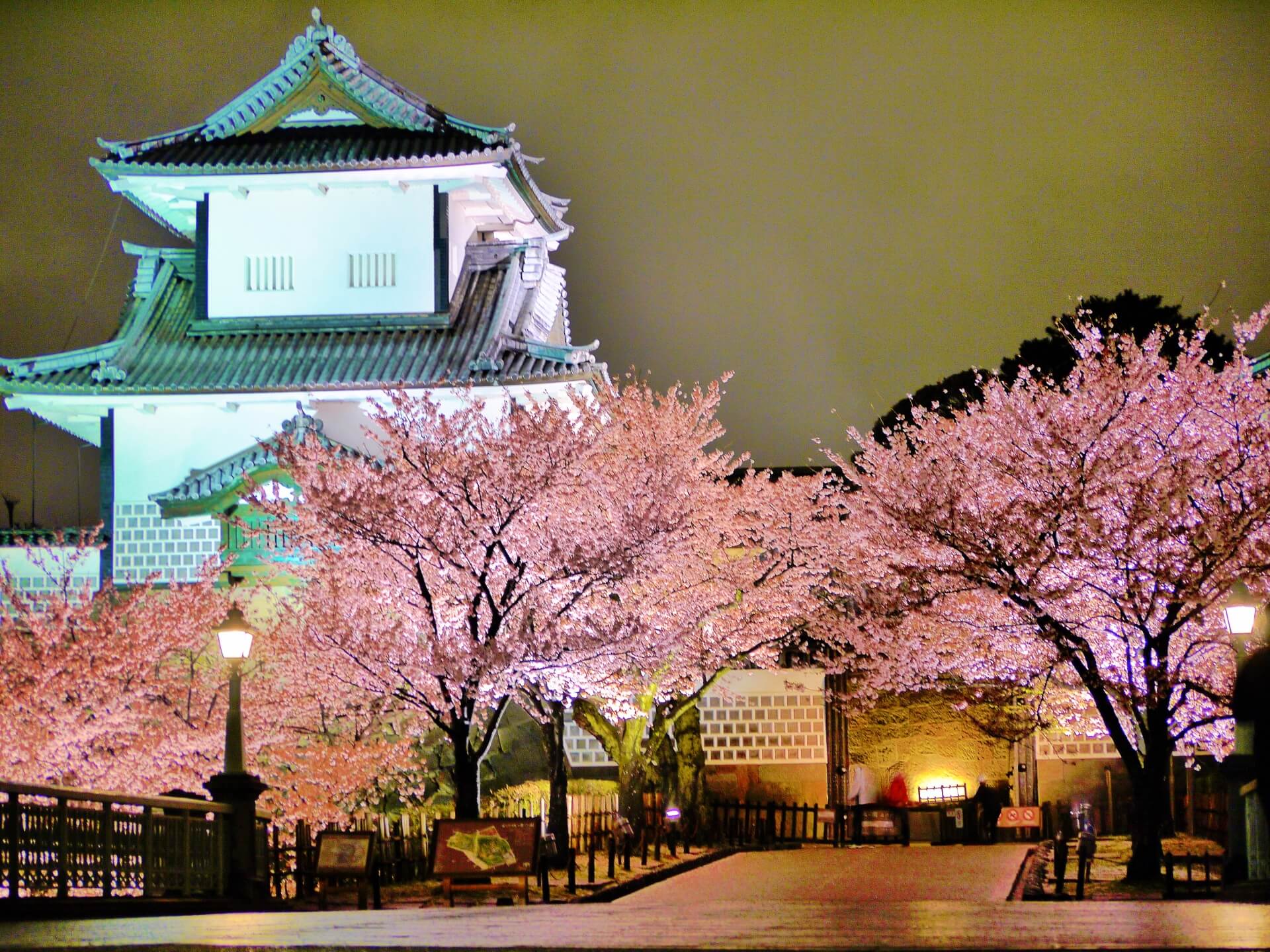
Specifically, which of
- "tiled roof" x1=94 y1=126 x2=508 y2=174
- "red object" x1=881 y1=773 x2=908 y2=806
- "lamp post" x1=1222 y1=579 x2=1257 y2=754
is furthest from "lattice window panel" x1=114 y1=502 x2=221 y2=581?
"lamp post" x1=1222 y1=579 x2=1257 y2=754

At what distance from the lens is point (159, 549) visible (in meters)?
38.9

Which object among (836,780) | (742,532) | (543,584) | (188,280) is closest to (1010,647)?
(543,584)

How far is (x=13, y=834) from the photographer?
15.4 metres

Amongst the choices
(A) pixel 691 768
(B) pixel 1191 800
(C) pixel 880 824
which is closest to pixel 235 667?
(A) pixel 691 768

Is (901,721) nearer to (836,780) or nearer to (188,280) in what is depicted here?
(836,780)

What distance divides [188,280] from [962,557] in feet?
81.4

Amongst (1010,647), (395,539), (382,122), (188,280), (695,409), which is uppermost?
(382,122)

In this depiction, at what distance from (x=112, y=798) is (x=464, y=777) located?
23.8ft

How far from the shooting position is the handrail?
15.3 meters

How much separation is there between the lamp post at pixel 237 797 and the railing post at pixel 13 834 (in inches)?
184

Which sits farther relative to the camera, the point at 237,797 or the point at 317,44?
the point at 317,44

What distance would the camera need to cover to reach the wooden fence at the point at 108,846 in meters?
15.7

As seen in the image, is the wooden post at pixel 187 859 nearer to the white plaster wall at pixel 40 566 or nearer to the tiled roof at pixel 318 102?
the white plaster wall at pixel 40 566

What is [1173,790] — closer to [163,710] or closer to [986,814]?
[986,814]
